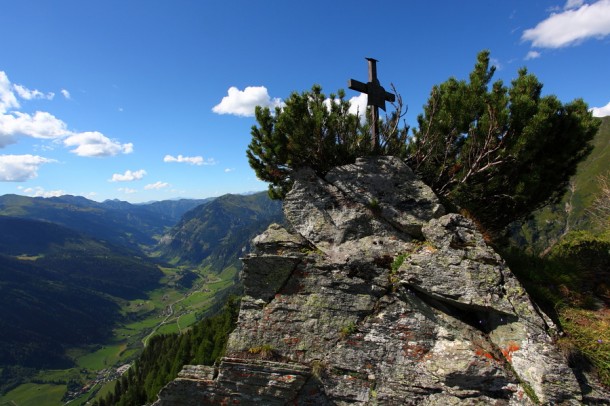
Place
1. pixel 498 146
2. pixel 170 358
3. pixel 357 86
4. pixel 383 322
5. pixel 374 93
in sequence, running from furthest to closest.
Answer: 1. pixel 170 358
2. pixel 374 93
3. pixel 357 86
4. pixel 498 146
5. pixel 383 322

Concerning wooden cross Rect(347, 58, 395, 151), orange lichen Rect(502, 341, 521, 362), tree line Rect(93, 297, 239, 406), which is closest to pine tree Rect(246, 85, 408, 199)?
wooden cross Rect(347, 58, 395, 151)

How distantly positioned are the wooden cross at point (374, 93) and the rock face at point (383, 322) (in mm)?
3308

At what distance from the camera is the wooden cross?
16.6m

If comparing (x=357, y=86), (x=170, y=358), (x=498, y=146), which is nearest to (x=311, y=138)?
(x=357, y=86)

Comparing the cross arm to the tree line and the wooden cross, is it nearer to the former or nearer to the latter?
the wooden cross

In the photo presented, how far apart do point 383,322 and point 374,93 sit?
436 inches

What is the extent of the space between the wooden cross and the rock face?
3.31 m

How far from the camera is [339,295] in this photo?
13.2m

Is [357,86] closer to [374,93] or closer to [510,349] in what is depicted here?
[374,93]

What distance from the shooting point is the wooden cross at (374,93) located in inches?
655

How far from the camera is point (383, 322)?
12.3 metres

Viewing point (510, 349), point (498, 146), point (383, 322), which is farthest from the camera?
point (498, 146)

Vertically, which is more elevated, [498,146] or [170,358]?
[498,146]

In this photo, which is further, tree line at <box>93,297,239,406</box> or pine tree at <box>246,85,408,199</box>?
tree line at <box>93,297,239,406</box>
